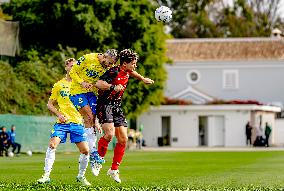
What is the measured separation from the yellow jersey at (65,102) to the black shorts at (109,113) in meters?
0.45

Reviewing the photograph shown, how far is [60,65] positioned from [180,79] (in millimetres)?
27887

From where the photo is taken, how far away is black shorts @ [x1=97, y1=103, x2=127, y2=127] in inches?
612

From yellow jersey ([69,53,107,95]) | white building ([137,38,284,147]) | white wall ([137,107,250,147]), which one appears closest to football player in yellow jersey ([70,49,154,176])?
yellow jersey ([69,53,107,95])

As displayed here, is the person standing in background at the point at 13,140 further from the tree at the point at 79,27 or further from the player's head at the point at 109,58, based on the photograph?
the player's head at the point at 109,58

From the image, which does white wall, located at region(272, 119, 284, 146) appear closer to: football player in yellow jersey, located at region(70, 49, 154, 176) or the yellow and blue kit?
football player in yellow jersey, located at region(70, 49, 154, 176)

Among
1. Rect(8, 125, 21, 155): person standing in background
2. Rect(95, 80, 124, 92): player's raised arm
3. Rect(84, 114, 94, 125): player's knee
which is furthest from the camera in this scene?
Rect(8, 125, 21, 155): person standing in background

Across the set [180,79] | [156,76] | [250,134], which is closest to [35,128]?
[156,76]

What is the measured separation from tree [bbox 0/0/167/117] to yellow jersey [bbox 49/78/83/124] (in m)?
34.7

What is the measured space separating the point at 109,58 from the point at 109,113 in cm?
96

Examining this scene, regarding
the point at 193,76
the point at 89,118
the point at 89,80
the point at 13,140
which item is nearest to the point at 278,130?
the point at 193,76

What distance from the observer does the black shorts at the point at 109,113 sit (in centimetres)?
1553

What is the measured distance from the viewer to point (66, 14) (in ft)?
172

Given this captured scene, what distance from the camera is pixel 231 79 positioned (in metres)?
77.4

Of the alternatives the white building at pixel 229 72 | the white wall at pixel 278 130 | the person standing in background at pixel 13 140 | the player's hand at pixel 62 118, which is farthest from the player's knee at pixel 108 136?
the white wall at pixel 278 130
